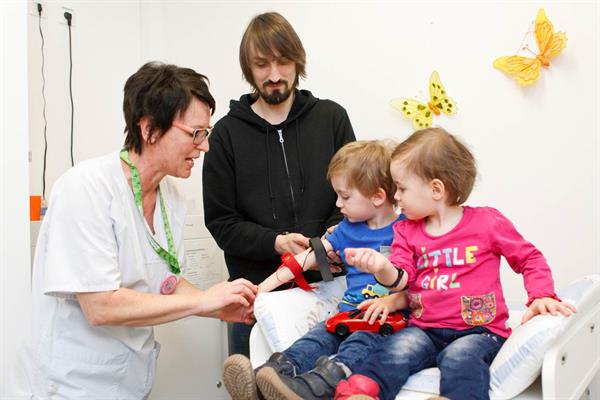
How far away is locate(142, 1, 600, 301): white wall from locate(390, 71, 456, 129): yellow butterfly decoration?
0.04 m

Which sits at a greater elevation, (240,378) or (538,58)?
(538,58)

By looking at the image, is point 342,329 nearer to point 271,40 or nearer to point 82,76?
point 271,40

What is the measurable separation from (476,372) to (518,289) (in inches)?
40.3

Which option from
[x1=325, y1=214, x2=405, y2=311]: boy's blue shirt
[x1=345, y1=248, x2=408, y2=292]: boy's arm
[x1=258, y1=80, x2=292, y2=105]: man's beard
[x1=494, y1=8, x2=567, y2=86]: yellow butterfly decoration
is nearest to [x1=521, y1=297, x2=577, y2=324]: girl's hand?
[x1=345, y1=248, x2=408, y2=292]: boy's arm

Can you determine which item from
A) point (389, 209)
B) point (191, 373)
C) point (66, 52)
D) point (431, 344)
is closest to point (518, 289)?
point (389, 209)

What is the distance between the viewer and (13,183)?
1694mm

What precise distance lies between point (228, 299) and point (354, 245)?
14.4 inches

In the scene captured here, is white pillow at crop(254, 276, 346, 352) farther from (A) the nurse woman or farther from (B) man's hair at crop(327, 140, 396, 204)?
(B) man's hair at crop(327, 140, 396, 204)

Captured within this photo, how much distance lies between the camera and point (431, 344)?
128 cm

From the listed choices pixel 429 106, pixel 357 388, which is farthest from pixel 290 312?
pixel 429 106

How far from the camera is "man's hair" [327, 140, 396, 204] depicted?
1511 mm

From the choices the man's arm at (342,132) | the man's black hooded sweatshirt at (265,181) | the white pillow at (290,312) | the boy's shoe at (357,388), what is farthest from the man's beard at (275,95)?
the boy's shoe at (357,388)

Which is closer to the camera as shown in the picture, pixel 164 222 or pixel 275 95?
pixel 164 222

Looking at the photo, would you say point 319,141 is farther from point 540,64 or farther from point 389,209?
point 540,64
